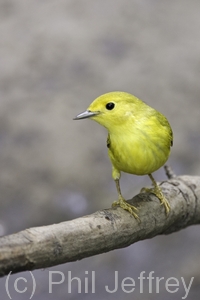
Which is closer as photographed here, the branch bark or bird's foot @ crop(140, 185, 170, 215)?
the branch bark

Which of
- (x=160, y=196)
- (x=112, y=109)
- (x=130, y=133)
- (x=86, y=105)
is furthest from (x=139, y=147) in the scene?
(x=86, y=105)

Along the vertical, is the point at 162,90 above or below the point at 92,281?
above

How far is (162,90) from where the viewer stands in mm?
6984

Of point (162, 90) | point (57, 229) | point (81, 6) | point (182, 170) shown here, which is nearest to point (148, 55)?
point (162, 90)

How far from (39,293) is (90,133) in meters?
2.21

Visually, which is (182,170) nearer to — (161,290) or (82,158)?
(82,158)

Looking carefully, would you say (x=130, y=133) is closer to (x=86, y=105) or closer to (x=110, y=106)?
(x=110, y=106)

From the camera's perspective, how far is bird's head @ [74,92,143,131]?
3.25 metres

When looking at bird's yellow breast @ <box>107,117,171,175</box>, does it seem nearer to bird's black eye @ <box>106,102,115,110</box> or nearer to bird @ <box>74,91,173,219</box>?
bird @ <box>74,91,173,219</box>

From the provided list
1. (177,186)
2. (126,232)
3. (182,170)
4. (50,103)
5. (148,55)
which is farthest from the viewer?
(148,55)

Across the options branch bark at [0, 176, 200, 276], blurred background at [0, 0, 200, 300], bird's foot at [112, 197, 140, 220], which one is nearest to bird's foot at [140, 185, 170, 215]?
branch bark at [0, 176, 200, 276]

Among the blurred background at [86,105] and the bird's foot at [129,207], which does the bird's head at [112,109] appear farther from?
the blurred background at [86,105]

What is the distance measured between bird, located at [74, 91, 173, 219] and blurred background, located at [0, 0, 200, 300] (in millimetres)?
2109

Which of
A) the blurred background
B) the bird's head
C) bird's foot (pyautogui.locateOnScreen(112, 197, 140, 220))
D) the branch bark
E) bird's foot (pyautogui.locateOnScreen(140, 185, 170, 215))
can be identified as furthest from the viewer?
the blurred background
